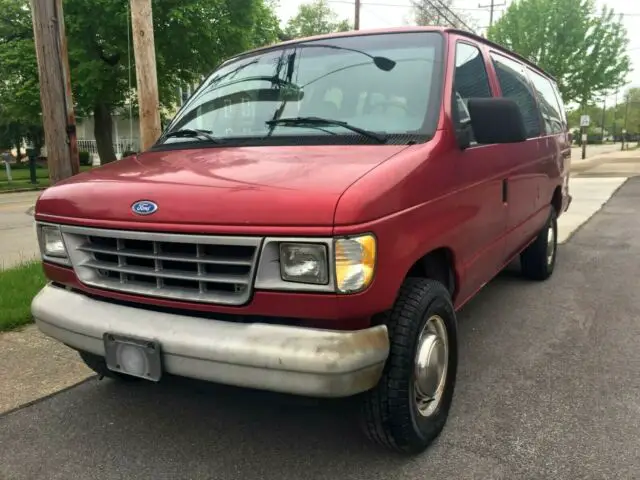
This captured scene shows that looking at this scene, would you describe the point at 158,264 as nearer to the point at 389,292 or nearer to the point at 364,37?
the point at 389,292

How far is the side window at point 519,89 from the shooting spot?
4.14m

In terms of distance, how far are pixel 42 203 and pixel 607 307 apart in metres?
4.27

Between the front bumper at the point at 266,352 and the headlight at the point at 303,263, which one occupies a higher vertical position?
the headlight at the point at 303,263

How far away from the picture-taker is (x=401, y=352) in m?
2.34

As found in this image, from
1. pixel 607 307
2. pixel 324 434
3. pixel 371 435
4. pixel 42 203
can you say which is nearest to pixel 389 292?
pixel 371 435

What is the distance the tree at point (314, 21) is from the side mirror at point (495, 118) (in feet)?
182

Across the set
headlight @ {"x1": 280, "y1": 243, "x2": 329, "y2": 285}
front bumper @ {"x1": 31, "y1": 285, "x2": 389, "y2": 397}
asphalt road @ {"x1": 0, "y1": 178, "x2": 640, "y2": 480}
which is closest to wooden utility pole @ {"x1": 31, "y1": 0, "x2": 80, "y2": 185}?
asphalt road @ {"x1": 0, "y1": 178, "x2": 640, "y2": 480}

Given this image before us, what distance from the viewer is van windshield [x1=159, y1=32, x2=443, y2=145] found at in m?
2.88

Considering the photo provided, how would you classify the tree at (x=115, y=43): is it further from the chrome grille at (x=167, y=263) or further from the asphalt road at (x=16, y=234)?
the chrome grille at (x=167, y=263)

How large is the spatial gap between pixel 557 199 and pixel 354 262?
4.45 m

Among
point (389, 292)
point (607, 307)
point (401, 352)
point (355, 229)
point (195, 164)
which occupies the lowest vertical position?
point (607, 307)

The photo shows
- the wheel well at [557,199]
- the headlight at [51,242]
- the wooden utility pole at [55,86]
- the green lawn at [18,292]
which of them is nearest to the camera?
the headlight at [51,242]

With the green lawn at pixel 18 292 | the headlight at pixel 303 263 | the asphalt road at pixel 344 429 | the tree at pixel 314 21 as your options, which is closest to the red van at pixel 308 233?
the headlight at pixel 303 263

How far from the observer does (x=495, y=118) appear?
9.46ft
